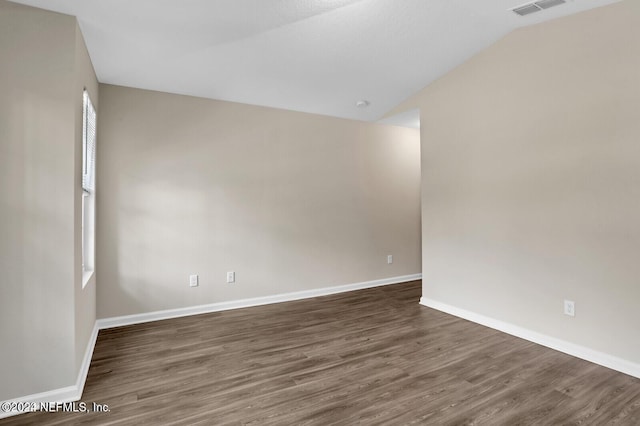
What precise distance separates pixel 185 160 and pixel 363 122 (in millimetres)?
2613

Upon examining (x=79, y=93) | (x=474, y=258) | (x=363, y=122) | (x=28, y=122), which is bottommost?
(x=474, y=258)

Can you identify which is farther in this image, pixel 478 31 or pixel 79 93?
pixel 478 31

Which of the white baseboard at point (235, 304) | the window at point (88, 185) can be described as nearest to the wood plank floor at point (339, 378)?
the white baseboard at point (235, 304)

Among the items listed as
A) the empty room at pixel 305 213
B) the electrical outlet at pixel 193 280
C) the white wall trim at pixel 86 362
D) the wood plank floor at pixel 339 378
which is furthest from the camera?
the electrical outlet at pixel 193 280

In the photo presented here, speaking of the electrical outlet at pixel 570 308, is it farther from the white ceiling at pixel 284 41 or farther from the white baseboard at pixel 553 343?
the white ceiling at pixel 284 41

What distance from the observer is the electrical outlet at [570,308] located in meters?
2.89

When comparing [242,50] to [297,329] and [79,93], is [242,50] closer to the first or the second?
[79,93]

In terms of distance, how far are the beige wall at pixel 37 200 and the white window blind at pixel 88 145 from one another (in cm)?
42

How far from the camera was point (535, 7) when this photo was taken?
2.88m

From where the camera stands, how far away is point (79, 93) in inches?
94.6

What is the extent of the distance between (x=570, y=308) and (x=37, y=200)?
159 inches

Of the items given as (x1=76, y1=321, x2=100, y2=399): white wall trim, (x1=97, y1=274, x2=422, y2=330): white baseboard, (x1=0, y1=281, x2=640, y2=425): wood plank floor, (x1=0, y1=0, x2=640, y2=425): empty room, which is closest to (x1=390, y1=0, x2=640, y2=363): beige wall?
(x1=0, y1=0, x2=640, y2=425): empty room

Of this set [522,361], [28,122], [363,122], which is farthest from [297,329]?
[363,122]

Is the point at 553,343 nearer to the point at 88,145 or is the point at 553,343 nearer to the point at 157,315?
Answer: the point at 157,315
